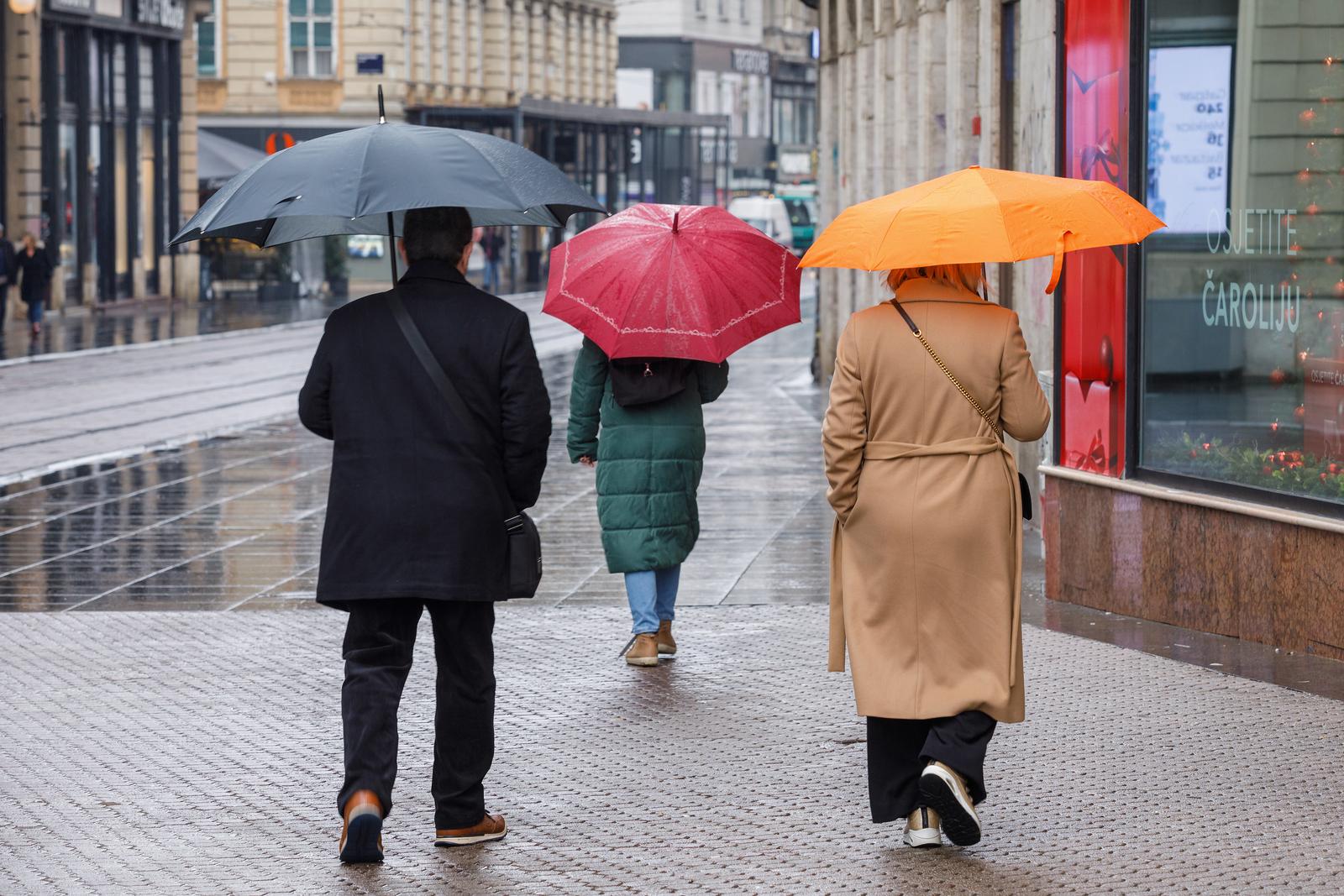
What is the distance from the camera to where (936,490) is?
5863 millimetres

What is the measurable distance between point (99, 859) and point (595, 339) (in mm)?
3171

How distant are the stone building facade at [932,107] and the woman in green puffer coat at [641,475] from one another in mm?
2713

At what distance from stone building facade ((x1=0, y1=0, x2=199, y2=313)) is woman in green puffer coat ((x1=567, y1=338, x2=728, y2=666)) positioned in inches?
1175

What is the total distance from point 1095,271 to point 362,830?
532cm

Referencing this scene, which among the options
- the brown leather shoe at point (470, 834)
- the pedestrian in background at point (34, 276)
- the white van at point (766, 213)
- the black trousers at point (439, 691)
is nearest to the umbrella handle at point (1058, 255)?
the black trousers at point (439, 691)

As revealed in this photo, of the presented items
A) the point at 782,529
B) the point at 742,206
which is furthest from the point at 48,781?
the point at 742,206

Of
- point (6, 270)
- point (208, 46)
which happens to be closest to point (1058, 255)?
point (6, 270)

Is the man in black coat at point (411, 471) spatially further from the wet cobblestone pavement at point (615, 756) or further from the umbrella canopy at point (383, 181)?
the wet cobblestone pavement at point (615, 756)

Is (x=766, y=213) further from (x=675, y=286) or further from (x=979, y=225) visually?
(x=979, y=225)

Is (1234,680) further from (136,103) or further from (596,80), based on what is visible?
(596,80)

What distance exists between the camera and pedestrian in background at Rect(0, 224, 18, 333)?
33.2 metres

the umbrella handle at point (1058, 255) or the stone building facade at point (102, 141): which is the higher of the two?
the stone building facade at point (102, 141)

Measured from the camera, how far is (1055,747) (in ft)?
23.2

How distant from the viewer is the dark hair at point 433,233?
5.92 m
